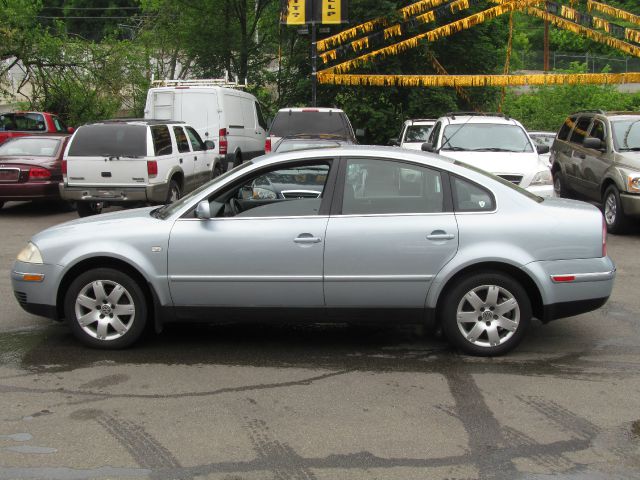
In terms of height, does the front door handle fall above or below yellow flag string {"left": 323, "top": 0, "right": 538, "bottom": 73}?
below

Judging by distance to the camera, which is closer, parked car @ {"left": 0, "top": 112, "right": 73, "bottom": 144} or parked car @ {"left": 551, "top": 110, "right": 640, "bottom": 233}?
parked car @ {"left": 551, "top": 110, "right": 640, "bottom": 233}

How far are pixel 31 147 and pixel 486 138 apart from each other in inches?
338

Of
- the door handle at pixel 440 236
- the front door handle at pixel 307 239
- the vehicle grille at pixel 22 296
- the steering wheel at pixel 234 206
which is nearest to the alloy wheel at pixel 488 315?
the door handle at pixel 440 236

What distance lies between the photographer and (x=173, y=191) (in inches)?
539

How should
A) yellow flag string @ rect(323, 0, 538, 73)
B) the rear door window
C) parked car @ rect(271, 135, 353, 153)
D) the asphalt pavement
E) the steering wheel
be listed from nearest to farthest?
the asphalt pavement → the steering wheel → the rear door window → parked car @ rect(271, 135, 353, 153) → yellow flag string @ rect(323, 0, 538, 73)

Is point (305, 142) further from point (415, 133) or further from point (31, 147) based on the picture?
point (31, 147)

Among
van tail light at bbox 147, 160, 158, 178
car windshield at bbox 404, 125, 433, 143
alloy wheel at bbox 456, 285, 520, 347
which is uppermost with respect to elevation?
car windshield at bbox 404, 125, 433, 143

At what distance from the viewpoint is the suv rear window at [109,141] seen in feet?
41.5

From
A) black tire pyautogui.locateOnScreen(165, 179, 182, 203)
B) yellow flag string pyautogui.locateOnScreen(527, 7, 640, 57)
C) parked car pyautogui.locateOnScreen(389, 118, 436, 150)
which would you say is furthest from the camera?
yellow flag string pyautogui.locateOnScreen(527, 7, 640, 57)

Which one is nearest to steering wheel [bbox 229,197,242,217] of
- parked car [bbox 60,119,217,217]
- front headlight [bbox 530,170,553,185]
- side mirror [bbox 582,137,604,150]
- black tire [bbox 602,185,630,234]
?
front headlight [bbox 530,170,553,185]

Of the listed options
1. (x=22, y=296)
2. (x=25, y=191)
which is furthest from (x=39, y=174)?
(x=22, y=296)

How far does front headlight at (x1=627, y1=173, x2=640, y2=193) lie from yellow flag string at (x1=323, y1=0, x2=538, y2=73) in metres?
10.1

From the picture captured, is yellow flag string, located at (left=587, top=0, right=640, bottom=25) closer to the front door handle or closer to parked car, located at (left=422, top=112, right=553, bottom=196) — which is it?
parked car, located at (left=422, top=112, right=553, bottom=196)

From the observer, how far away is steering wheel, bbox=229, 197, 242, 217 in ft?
20.1
